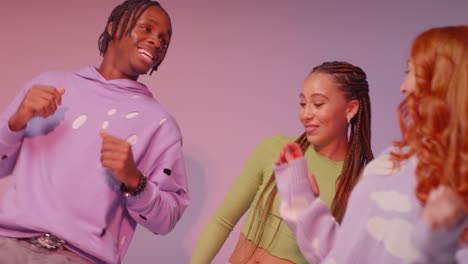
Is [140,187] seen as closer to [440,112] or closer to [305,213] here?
[305,213]

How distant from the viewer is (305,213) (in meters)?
1.37

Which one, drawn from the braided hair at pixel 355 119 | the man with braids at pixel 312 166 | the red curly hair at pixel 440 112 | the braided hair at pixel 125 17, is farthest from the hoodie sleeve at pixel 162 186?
the red curly hair at pixel 440 112

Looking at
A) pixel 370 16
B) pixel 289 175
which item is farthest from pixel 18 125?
pixel 370 16

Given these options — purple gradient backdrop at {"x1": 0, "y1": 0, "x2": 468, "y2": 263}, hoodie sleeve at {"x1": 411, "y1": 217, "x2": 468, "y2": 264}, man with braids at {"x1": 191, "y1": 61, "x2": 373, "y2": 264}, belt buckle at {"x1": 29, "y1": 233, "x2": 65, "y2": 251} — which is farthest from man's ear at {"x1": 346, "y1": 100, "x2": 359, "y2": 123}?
belt buckle at {"x1": 29, "y1": 233, "x2": 65, "y2": 251}

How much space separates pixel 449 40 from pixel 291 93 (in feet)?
3.69

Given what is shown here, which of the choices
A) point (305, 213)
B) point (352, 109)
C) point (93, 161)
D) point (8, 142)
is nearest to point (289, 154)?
point (305, 213)

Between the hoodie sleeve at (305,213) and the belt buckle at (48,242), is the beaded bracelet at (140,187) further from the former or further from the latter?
the hoodie sleeve at (305,213)

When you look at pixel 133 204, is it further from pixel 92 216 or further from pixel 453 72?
pixel 453 72

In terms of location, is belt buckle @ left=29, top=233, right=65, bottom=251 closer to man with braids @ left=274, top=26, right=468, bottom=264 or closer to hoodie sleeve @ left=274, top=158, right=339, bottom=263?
hoodie sleeve @ left=274, top=158, right=339, bottom=263

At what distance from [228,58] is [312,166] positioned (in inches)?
26.9

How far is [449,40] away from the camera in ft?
3.99

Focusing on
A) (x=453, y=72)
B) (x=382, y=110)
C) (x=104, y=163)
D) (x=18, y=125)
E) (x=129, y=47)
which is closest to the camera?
(x=453, y=72)

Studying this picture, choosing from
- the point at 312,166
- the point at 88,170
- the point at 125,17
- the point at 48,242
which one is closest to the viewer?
the point at 48,242

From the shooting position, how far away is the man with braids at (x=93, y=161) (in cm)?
162
